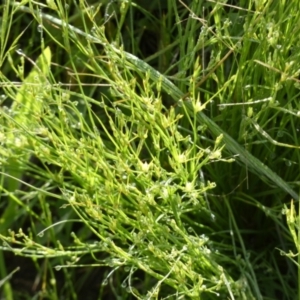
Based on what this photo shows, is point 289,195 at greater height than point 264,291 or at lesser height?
greater

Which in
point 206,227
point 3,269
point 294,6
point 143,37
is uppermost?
point 294,6

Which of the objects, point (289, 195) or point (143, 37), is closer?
point (289, 195)

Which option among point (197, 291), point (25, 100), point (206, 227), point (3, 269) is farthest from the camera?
point (3, 269)

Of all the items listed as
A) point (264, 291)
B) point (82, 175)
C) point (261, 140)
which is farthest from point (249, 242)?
point (82, 175)

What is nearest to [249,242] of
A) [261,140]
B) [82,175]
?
[261,140]

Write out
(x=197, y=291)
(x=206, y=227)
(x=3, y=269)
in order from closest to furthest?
(x=197, y=291), (x=206, y=227), (x=3, y=269)

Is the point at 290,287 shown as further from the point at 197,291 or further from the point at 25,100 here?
the point at 25,100

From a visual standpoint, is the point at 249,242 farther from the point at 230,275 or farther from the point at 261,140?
the point at 261,140
